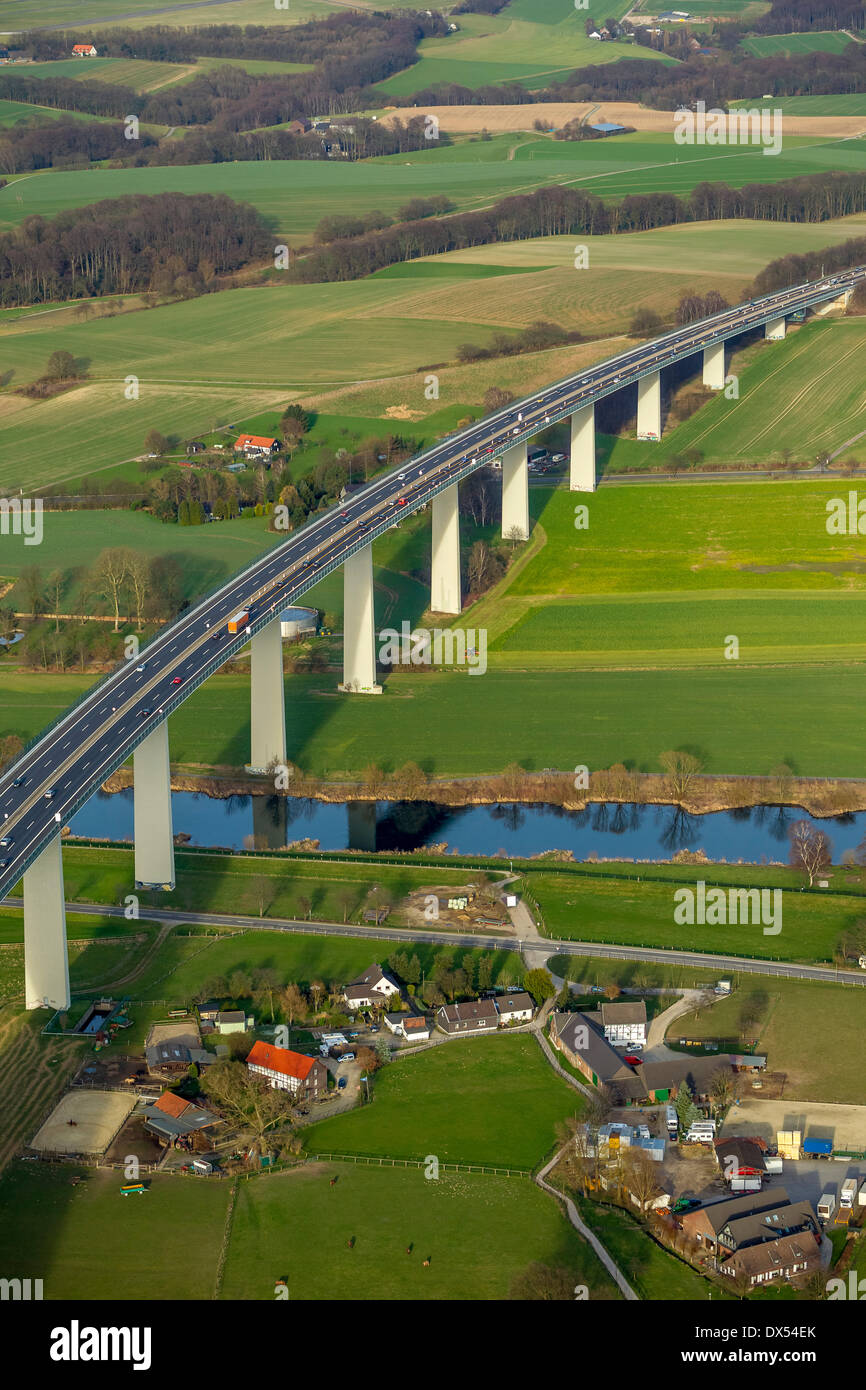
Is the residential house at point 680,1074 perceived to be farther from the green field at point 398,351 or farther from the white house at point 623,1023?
the green field at point 398,351

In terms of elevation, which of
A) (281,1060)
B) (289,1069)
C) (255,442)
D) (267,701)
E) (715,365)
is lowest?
(289,1069)

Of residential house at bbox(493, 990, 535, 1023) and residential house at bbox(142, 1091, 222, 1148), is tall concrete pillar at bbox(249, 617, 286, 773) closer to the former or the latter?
residential house at bbox(493, 990, 535, 1023)

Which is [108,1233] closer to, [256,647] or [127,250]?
[256,647]

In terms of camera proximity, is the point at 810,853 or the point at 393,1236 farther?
the point at 810,853

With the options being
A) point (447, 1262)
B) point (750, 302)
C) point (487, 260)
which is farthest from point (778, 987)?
point (487, 260)

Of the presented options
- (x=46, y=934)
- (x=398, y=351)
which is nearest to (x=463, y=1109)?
(x=46, y=934)

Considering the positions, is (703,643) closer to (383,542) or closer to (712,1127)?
(383,542)
